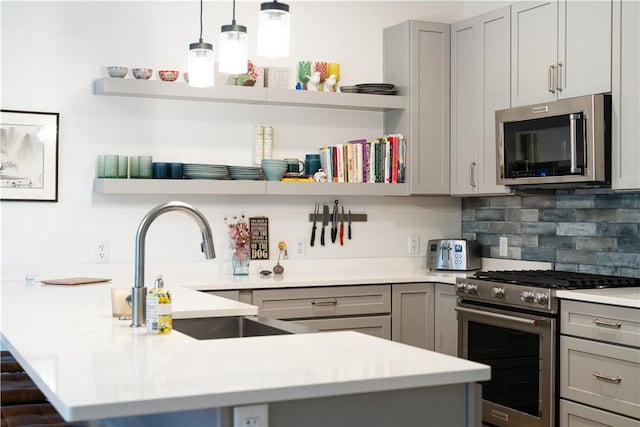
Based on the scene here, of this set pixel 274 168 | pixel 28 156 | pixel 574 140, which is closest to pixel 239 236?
pixel 274 168

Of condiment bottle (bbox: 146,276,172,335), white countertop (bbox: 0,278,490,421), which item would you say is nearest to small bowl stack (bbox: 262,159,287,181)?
white countertop (bbox: 0,278,490,421)

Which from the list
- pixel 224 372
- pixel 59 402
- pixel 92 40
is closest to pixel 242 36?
pixel 224 372

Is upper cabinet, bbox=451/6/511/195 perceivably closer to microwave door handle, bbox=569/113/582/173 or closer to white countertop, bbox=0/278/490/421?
microwave door handle, bbox=569/113/582/173

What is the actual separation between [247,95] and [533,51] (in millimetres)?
1612

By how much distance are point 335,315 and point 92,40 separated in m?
2.04

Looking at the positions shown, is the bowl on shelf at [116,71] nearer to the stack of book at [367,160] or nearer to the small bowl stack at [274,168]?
the small bowl stack at [274,168]

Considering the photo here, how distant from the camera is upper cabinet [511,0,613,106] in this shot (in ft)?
13.5

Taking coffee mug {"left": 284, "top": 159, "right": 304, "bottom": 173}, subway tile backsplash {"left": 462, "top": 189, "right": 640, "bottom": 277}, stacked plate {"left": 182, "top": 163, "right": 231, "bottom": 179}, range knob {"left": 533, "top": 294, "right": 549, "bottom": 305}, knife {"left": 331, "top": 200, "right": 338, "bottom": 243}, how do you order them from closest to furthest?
1. range knob {"left": 533, "top": 294, "right": 549, "bottom": 305}
2. subway tile backsplash {"left": 462, "top": 189, "right": 640, "bottom": 277}
3. stacked plate {"left": 182, "top": 163, "right": 231, "bottom": 179}
4. coffee mug {"left": 284, "top": 159, "right": 304, "bottom": 173}
5. knife {"left": 331, "top": 200, "right": 338, "bottom": 243}

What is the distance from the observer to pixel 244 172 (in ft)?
15.7

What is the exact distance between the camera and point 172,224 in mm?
4824

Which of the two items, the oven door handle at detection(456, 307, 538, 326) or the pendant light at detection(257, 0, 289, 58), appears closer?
the pendant light at detection(257, 0, 289, 58)

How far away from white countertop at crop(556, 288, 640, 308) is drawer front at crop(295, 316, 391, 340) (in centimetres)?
118

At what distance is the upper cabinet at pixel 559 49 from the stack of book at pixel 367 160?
0.80m

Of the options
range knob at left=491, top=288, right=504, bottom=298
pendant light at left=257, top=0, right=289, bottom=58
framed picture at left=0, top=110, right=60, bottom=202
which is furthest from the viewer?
framed picture at left=0, top=110, right=60, bottom=202
